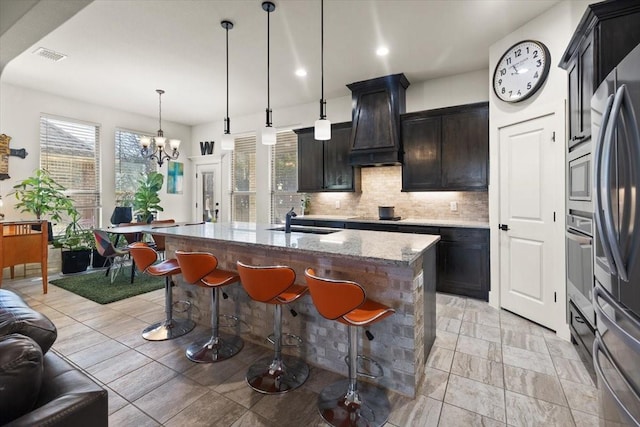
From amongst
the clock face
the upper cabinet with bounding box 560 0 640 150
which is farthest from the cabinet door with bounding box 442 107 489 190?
the upper cabinet with bounding box 560 0 640 150

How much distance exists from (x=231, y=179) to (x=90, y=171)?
8.61ft

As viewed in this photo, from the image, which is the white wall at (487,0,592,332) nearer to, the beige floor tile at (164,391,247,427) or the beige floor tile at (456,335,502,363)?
the beige floor tile at (456,335,502,363)

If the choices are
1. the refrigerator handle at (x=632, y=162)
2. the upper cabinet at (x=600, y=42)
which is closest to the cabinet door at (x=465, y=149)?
the upper cabinet at (x=600, y=42)

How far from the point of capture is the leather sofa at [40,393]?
0.87 metres

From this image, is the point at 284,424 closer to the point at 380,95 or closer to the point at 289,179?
the point at 380,95

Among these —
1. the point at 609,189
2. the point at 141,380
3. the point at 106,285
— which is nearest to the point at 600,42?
the point at 609,189

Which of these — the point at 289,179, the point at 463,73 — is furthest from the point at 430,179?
the point at 289,179

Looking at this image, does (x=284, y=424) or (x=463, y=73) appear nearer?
(x=284, y=424)

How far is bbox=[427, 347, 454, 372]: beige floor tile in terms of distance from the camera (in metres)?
2.33

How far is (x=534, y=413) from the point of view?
1818mm

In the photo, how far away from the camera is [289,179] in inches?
241

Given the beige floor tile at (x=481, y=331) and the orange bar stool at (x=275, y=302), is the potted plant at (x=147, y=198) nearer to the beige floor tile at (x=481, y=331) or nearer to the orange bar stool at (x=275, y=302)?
the orange bar stool at (x=275, y=302)

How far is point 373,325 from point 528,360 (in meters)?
1.36

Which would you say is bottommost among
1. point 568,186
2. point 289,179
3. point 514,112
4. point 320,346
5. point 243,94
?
point 320,346
